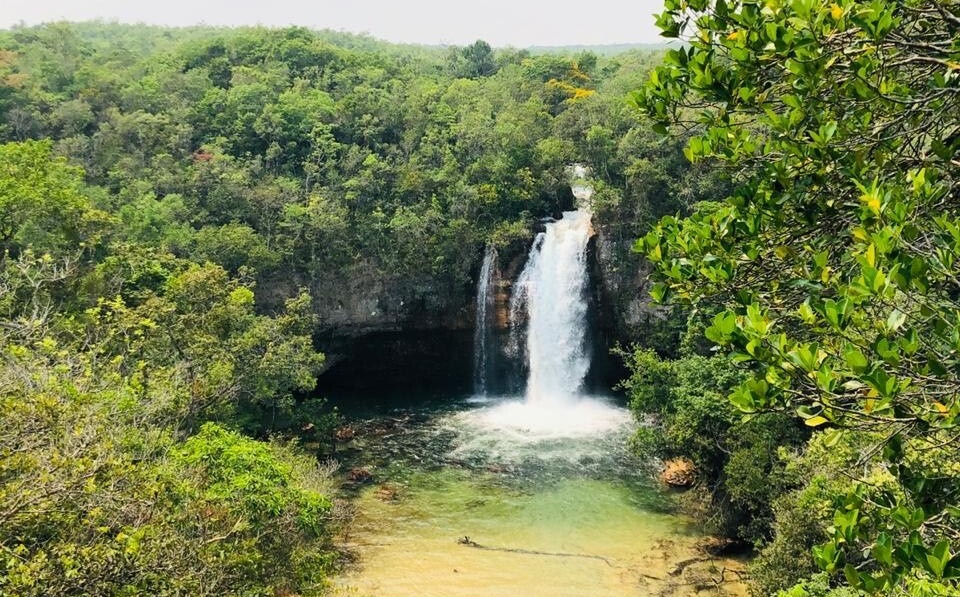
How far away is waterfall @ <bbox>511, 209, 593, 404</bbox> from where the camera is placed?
2333 cm

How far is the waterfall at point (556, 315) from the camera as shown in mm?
A: 23328

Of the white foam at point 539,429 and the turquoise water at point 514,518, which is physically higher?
the turquoise water at point 514,518

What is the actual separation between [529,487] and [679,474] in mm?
3759

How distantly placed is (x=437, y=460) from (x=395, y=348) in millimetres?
8008

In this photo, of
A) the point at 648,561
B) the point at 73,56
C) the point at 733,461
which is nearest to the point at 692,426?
the point at 733,461

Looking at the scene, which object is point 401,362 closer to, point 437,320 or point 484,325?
point 437,320

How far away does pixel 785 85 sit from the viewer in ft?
12.1

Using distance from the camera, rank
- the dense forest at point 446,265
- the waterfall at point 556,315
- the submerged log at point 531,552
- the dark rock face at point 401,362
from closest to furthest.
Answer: the dense forest at point 446,265, the submerged log at point 531,552, the waterfall at point 556,315, the dark rock face at point 401,362

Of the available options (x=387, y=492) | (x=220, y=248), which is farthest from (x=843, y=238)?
(x=220, y=248)

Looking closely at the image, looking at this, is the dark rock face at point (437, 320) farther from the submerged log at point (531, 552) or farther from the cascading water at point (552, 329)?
the submerged log at point (531, 552)

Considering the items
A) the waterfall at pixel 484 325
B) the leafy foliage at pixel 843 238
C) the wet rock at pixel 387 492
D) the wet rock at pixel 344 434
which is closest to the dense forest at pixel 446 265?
the leafy foliage at pixel 843 238

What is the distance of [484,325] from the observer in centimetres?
2422

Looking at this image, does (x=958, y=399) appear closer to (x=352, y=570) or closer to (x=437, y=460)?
(x=352, y=570)

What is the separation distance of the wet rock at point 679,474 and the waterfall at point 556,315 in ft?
22.3
